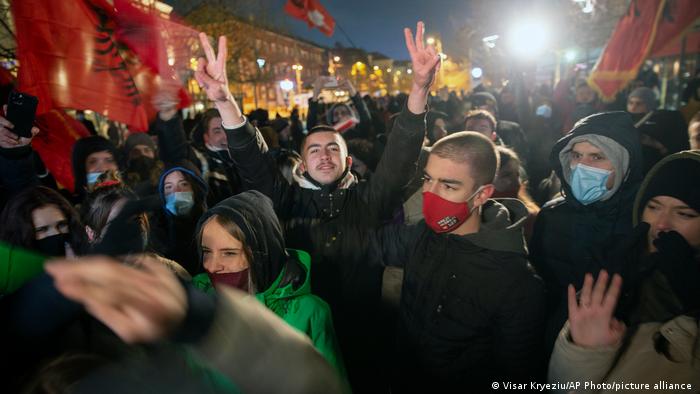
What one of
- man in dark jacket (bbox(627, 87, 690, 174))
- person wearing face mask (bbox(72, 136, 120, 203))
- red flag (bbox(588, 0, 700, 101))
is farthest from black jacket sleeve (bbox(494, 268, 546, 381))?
red flag (bbox(588, 0, 700, 101))

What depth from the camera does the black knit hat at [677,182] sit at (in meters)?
1.96

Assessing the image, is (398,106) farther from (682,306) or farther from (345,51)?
(345,51)

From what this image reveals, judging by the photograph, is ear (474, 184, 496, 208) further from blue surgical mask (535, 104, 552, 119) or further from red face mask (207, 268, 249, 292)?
blue surgical mask (535, 104, 552, 119)

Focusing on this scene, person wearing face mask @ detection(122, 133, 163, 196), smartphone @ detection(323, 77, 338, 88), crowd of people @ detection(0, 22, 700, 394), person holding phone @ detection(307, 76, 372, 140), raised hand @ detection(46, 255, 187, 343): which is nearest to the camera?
raised hand @ detection(46, 255, 187, 343)

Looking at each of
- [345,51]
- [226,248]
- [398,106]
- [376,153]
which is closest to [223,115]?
[226,248]

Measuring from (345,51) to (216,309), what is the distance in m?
106

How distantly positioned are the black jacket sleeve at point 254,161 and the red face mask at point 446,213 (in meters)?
1.28

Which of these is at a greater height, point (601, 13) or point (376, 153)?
point (601, 13)

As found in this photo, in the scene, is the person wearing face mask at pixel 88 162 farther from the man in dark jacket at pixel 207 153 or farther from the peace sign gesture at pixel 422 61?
the peace sign gesture at pixel 422 61

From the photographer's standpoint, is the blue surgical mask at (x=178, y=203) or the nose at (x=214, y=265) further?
the blue surgical mask at (x=178, y=203)

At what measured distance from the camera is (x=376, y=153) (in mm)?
5465

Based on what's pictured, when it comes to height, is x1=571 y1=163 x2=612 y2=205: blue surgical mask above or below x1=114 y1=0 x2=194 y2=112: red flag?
below

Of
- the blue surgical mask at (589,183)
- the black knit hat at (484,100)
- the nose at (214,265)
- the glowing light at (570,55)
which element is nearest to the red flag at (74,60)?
the nose at (214,265)

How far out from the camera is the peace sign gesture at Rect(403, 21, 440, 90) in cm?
255
